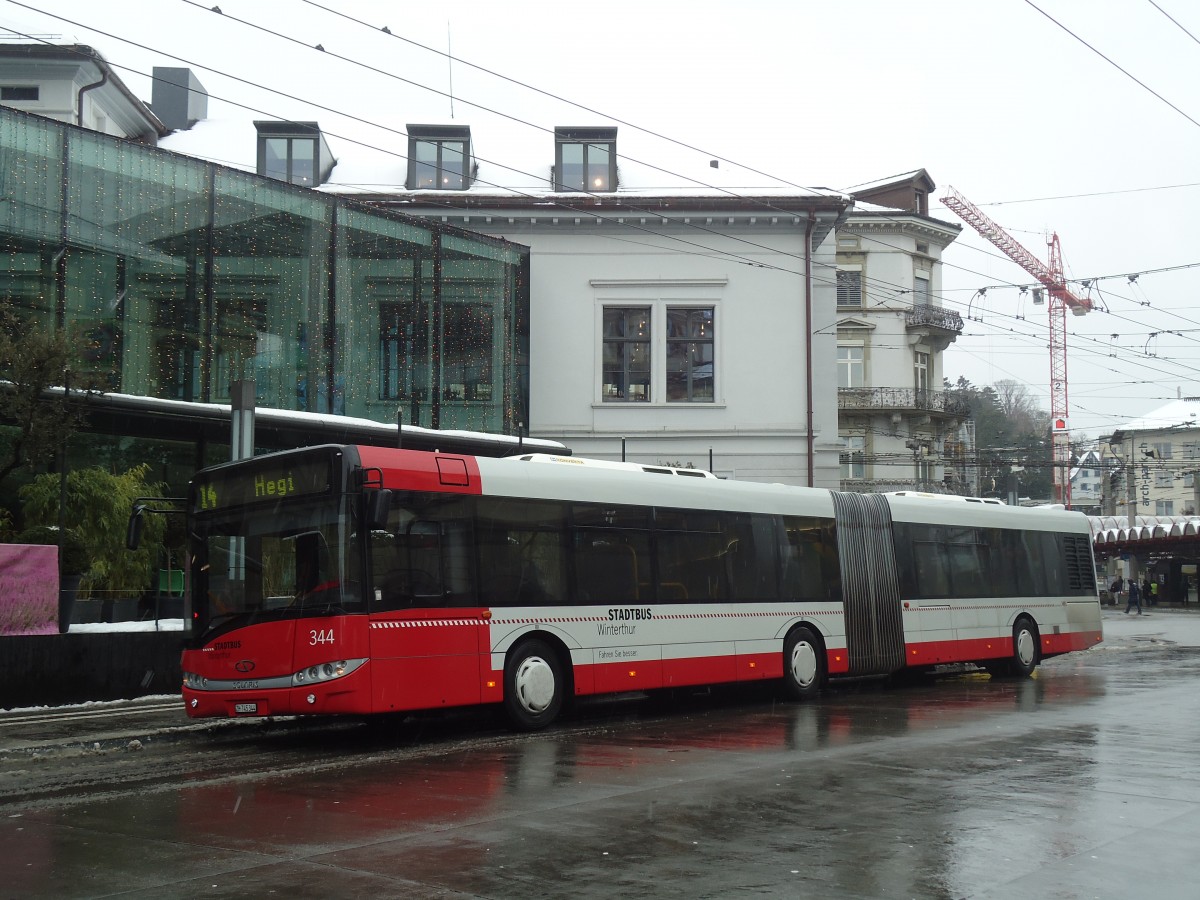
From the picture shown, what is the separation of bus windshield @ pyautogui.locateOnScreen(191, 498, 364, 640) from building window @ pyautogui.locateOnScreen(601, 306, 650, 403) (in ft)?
66.3

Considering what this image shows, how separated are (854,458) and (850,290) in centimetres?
808

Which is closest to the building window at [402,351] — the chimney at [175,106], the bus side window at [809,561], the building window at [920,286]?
the bus side window at [809,561]

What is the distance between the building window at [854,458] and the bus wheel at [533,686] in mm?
47785

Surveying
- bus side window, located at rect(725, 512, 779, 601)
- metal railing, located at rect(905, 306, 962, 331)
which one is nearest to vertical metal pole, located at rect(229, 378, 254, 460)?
bus side window, located at rect(725, 512, 779, 601)

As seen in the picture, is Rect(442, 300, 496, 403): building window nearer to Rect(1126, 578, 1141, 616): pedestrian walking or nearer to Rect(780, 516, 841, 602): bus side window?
Rect(780, 516, 841, 602): bus side window

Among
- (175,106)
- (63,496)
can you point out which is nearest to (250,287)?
(63,496)

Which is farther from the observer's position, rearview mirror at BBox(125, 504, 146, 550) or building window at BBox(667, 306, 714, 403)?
building window at BBox(667, 306, 714, 403)

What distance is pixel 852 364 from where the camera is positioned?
6206cm

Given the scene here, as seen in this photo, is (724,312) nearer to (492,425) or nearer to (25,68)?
(492,425)

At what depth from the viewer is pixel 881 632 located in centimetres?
1981

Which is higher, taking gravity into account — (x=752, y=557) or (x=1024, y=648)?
(x=752, y=557)

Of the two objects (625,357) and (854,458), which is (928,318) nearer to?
(854,458)

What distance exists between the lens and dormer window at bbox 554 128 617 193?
111ft

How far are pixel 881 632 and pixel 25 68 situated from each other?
80.4 feet
